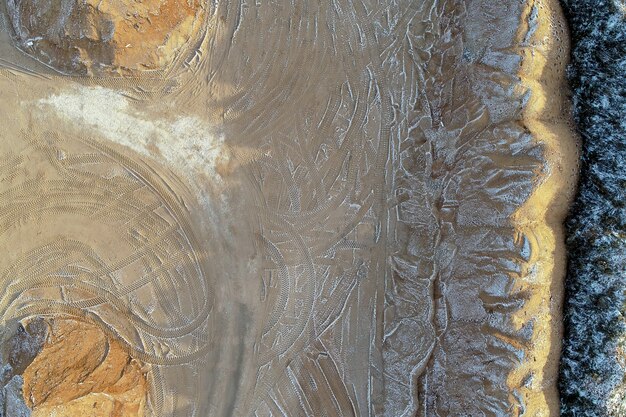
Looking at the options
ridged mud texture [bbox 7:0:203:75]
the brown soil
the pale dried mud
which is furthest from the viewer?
the pale dried mud

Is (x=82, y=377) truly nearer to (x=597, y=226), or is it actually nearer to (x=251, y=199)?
(x=251, y=199)

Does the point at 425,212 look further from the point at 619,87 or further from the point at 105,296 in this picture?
the point at 105,296

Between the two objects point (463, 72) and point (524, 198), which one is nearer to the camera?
point (524, 198)

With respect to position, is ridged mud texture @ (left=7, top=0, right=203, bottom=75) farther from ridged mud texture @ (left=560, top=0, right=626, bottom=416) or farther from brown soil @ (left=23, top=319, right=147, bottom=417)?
ridged mud texture @ (left=560, top=0, right=626, bottom=416)

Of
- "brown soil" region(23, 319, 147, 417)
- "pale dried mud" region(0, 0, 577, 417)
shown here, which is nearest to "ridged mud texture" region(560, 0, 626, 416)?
"pale dried mud" region(0, 0, 577, 417)

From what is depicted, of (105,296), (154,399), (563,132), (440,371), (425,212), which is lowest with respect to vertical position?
(154,399)

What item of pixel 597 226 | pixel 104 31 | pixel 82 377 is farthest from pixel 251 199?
A: pixel 597 226

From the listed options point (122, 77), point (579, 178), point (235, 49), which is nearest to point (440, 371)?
point (579, 178)

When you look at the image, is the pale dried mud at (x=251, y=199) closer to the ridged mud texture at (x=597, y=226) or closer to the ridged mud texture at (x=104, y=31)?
the ridged mud texture at (x=104, y=31)
